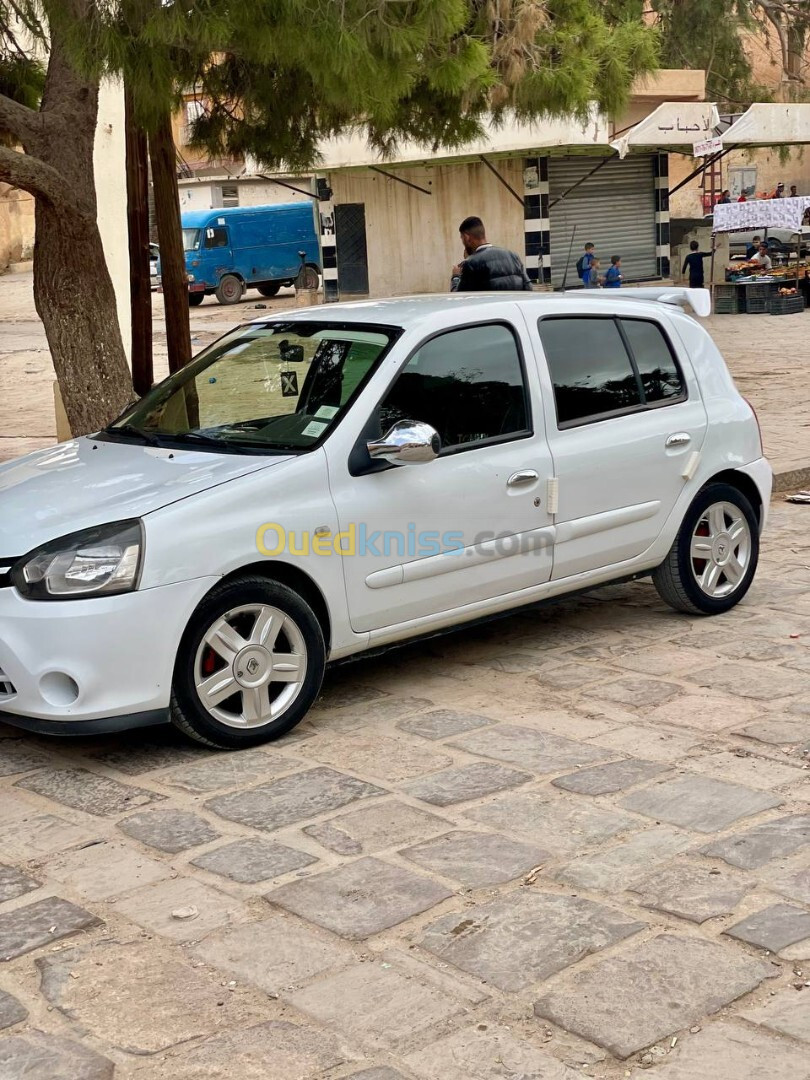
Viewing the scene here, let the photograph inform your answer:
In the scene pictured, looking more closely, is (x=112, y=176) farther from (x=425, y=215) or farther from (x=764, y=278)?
(x=425, y=215)

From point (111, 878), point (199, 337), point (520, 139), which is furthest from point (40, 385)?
point (111, 878)

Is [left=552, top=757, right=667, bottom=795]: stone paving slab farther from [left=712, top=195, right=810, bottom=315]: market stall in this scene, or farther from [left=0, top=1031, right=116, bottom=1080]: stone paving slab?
[left=712, top=195, right=810, bottom=315]: market stall

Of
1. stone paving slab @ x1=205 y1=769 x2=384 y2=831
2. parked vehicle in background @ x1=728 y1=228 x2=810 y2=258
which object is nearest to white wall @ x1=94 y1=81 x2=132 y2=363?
stone paving slab @ x1=205 y1=769 x2=384 y2=831

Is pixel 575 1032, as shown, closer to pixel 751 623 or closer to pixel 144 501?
pixel 144 501

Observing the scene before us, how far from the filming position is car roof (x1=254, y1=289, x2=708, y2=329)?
592cm

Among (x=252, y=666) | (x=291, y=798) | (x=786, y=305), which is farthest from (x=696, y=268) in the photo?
(x=291, y=798)

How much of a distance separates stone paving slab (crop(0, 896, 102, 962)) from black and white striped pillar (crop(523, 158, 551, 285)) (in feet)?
86.7

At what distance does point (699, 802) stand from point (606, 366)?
2.46 m

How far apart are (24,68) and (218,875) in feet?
25.2

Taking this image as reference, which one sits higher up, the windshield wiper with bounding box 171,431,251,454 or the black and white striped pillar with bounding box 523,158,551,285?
the black and white striped pillar with bounding box 523,158,551,285

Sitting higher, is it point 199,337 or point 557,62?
point 557,62

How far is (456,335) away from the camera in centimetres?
588

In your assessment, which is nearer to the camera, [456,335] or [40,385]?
[456,335]

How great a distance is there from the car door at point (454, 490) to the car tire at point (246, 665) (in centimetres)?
29
